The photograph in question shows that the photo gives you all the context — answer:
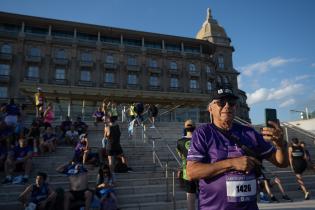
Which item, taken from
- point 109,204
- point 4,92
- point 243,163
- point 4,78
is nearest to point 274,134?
point 243,163

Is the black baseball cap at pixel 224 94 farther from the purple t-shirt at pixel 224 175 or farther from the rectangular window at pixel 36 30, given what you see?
the rectangular window at pixel 36 30

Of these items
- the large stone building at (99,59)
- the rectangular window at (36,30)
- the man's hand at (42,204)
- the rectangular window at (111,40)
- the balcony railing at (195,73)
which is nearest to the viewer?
the man's hand at (42,204)

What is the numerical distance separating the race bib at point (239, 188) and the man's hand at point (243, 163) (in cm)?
9

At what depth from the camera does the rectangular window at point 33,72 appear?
4581cm

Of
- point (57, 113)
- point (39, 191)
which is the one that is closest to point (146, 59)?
point (57, 113)

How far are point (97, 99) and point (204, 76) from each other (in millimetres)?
39218

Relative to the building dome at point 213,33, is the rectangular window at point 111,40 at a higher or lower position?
lower

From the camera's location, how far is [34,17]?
4562 centimetres

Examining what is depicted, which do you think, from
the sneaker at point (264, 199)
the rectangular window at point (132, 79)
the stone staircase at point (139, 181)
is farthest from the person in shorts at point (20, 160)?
the rectangular window at point (132, 79)

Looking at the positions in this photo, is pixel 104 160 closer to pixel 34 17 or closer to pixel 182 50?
pixel 34 17

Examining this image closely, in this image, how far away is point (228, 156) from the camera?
8.13 feet

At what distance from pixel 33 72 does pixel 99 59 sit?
32.9ft

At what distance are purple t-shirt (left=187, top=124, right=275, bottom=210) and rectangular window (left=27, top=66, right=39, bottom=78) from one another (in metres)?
47.4

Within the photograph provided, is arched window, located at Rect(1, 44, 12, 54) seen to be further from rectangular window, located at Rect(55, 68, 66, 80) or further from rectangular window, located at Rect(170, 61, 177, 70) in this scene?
rectangular window, located at Rect(170, 61, 177, 70)
